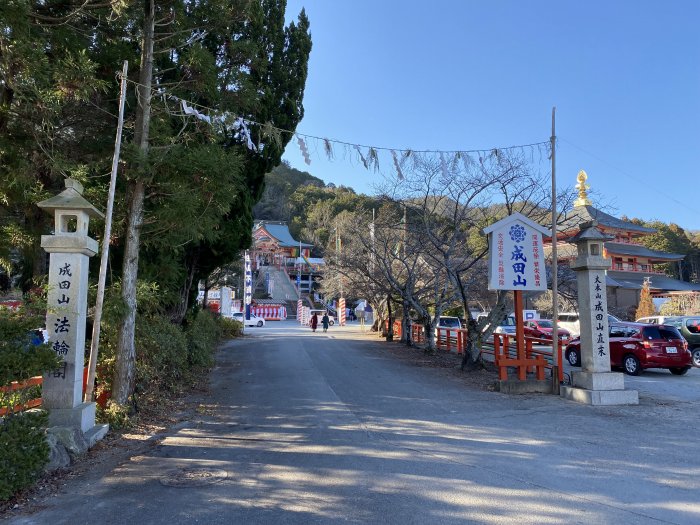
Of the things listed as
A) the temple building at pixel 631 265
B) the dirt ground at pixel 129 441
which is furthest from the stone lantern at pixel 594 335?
the temple building at pixel 631 265

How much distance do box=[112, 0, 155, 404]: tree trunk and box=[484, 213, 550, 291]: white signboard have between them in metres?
7.25

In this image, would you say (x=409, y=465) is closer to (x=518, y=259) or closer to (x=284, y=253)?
(x=518, y=259)

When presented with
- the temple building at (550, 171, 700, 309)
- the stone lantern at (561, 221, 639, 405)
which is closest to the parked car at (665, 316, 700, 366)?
the stone lantern at (561, 221, 639, 405)

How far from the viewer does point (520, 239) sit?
1104 cm

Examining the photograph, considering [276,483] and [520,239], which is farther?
[520,239]

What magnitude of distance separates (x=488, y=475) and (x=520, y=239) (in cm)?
687

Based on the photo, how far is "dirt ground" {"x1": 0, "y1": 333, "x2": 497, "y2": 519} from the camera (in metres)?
4.65

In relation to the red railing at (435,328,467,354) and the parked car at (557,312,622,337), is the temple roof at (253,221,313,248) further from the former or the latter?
the red railing at (435,328,467,354)

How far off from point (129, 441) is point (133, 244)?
118 inches

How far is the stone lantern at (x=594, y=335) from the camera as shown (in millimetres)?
9352

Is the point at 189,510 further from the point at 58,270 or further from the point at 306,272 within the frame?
the point at 306,272

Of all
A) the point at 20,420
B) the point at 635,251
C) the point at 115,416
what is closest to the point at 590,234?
the point at 115,416

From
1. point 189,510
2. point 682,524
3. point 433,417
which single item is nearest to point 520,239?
point 433,417

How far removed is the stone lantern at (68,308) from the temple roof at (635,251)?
41.8 meters
